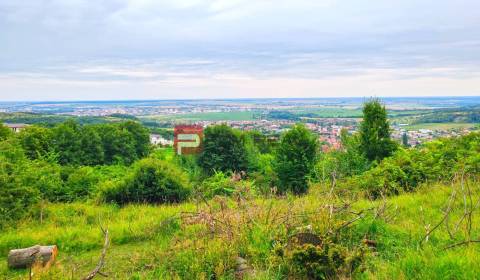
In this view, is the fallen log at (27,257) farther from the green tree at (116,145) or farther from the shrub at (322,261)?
the green tree at (116,145)

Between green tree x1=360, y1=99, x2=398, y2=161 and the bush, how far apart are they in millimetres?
10136

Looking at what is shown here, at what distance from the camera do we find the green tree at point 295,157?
23203mm

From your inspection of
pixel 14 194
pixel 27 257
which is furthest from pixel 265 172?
pixel 27 257

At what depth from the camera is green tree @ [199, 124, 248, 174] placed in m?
33.9

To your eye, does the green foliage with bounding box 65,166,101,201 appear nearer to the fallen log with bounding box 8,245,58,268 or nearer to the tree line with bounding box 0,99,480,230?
the tree line with bounding box 0,99,480,230

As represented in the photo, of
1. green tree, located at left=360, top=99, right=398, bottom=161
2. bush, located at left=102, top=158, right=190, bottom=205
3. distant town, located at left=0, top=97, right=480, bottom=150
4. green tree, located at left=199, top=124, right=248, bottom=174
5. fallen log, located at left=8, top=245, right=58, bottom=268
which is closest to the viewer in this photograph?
fallen log, located at left=8, top=245, right=58, bottom=268

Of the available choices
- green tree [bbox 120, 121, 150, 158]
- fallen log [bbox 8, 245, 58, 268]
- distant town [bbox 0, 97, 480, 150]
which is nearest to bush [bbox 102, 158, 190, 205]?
fallen log [bbox 8, 245, 58, 268]

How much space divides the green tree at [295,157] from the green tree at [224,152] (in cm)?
1031

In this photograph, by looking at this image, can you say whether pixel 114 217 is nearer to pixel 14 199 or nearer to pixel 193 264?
pixel 14 199

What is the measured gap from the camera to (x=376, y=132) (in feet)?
58.7

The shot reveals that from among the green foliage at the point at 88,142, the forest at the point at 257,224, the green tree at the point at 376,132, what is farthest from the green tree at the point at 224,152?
the forest at the point at 257,224

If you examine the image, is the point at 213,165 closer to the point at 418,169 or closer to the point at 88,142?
the point at 88,142

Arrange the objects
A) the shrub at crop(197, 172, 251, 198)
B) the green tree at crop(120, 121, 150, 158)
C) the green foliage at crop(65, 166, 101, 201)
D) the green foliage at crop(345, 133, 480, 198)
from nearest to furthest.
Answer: the shrub at crop(197, 172, 251, 198) < the green foliage at crop(345, 133, 480, 198) < the green foliage at crop(65, 166, 101, 201) < the green tree at crop(120, 121, 150, 158)

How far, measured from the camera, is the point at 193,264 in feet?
15.0
